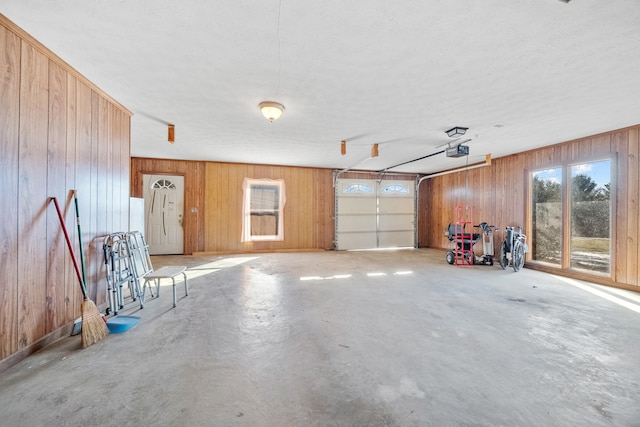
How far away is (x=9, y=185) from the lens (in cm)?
190

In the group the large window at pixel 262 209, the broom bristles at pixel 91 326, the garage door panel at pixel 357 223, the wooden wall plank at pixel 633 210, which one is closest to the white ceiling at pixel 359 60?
the wooden wall plank at pixel 633 210

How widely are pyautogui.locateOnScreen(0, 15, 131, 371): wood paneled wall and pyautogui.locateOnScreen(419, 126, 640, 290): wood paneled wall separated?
7.22 meters

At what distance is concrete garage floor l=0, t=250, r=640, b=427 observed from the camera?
149cm

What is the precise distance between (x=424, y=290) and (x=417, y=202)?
537 centimetres

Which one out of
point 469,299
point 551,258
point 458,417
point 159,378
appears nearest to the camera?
point 458,417

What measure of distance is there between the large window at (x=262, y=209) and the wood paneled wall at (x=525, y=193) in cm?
480

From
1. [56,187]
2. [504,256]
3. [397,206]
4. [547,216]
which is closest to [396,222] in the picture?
[397,206]

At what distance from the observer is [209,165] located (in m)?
7.07

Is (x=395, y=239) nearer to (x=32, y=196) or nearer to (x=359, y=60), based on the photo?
(x=359, y=60)

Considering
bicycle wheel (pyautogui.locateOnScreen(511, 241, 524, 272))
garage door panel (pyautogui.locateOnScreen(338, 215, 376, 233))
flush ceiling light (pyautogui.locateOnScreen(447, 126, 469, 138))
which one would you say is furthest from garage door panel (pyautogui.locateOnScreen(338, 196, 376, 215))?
flush ceiling light (pyautogui.locateOnScreen(447, 126, 469, 138))

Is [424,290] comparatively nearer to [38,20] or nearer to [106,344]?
[106,344]

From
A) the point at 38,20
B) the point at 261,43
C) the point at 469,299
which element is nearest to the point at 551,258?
the point at 469,299

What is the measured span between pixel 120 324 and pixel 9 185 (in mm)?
1449

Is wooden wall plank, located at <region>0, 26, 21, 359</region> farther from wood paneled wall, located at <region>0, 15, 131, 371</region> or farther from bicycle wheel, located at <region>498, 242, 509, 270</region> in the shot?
bicycle wheel, located at <region>498, 242, 509, 270</region>
